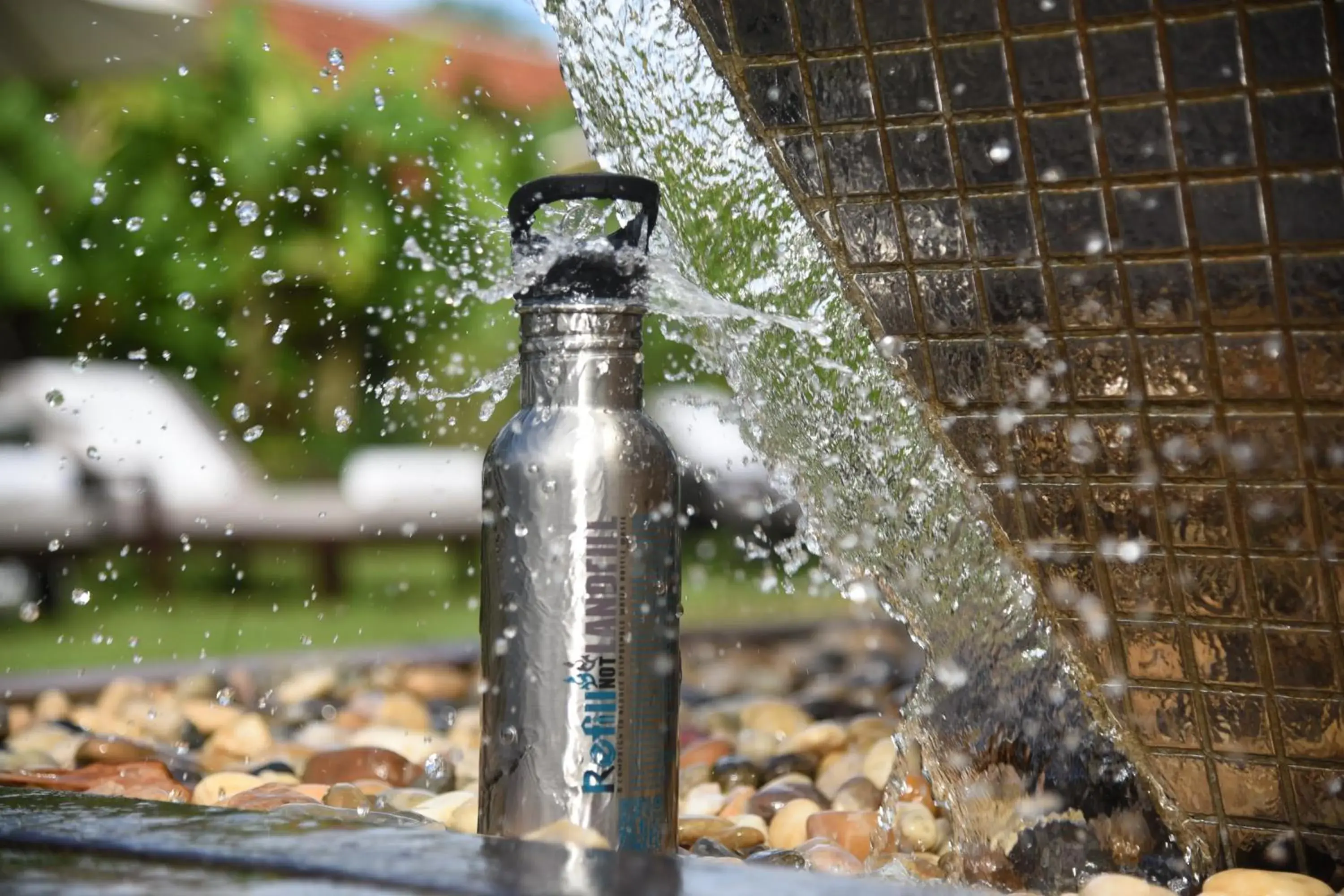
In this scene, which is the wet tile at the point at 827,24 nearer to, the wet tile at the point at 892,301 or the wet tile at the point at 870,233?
the wet tile at the point at 870,233

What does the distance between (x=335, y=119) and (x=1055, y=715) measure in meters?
12.5

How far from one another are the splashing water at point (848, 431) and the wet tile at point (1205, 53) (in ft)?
1.93

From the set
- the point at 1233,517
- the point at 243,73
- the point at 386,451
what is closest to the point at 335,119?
the point at 243,73

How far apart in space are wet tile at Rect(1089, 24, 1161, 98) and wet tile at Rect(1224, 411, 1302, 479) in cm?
45

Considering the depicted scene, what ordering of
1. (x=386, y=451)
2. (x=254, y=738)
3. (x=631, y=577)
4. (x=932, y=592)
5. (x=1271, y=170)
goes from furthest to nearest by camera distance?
(x=386, y=451)
(x=254, y=738)
(x=932, y=592)
(x=631, y=577)
(x=1271, y=170)

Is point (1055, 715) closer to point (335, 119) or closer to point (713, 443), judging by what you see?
point (335, 119)

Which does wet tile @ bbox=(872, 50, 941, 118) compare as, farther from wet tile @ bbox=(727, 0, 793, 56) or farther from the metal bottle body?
the metal bottle body

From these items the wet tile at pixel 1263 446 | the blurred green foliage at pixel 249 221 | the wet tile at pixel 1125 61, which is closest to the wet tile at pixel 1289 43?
the wet tile at pixel 1125 61

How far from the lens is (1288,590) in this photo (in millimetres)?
2088

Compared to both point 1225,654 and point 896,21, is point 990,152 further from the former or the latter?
point 1225,654

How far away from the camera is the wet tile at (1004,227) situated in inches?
78.9

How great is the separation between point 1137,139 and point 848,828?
1.37 m

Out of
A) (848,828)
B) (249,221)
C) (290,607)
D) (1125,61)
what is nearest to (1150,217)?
(1125,61)

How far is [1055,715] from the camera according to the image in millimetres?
2412
